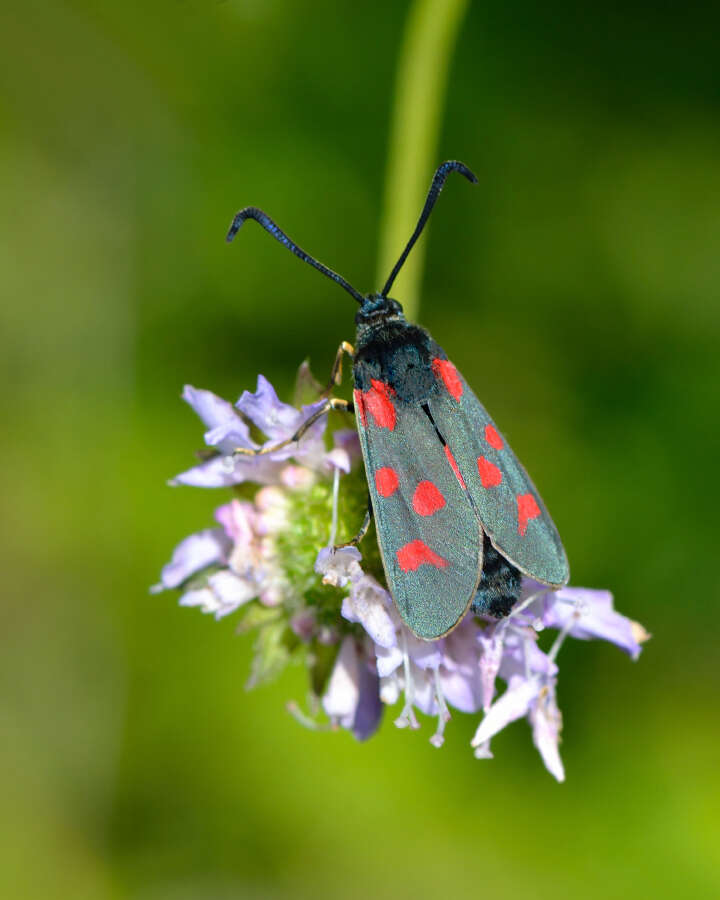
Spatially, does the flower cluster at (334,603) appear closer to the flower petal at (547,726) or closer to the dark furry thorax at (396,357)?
the flower petal at (547,726)

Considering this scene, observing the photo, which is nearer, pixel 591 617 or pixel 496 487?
pixel 496 487

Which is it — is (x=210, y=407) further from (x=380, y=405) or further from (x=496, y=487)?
(x=496, y=487)

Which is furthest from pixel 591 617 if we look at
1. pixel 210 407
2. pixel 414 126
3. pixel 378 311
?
pixel 414 126

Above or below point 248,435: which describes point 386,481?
below

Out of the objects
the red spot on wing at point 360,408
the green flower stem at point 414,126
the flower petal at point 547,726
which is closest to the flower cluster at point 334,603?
the flower petal at point 547,726

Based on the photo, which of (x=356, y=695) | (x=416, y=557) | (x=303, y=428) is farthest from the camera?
(x=356, y=695)

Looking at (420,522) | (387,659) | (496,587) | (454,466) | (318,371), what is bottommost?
(387,659)

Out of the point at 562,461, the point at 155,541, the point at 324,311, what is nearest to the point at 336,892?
the point at 155,541

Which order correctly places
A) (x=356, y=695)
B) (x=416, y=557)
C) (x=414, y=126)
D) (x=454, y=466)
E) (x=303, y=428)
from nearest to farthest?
1. (x=416, y=557)
2. (x=454, y=466)
3. (x=303, y=428)
4. (x=356, y=695)
5. (x=414, y=126)
